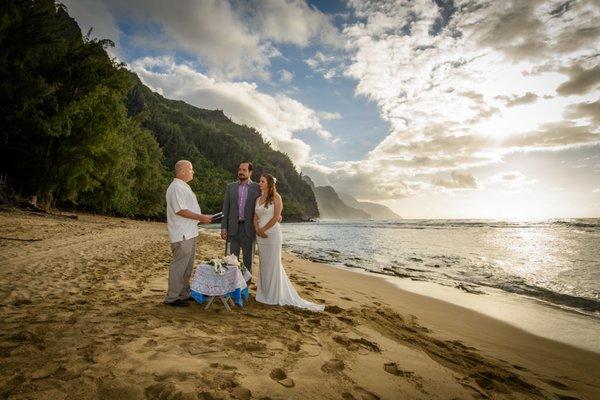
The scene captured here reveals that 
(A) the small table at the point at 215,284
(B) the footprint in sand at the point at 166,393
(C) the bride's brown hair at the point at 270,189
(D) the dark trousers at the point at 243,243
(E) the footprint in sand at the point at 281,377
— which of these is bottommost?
(E) the footprint in sand at the point at 281,377

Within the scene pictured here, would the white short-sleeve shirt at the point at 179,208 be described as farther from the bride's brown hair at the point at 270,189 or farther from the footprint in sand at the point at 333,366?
the footprint in sand at the point at 333,366

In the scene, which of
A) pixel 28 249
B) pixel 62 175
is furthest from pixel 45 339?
pixel 62 175

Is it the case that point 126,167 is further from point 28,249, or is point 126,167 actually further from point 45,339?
point 45,339

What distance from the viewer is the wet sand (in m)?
2.80

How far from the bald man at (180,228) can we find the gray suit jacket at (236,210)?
3.24 feet

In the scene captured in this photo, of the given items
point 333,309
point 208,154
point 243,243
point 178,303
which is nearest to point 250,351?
point 178,303

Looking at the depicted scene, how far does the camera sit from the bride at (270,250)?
5.89 metres

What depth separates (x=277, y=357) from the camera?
3.54 m

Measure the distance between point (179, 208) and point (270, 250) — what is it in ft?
6.13

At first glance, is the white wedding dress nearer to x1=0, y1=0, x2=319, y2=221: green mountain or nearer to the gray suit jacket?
the gray suit jacket

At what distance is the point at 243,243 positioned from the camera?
6340 mm

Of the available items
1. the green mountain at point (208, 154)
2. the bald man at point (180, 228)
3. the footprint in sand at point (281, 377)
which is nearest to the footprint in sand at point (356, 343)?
the footprint in sand at point (281, 377)

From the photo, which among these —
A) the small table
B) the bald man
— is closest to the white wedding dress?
the small table

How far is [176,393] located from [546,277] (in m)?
14.2
